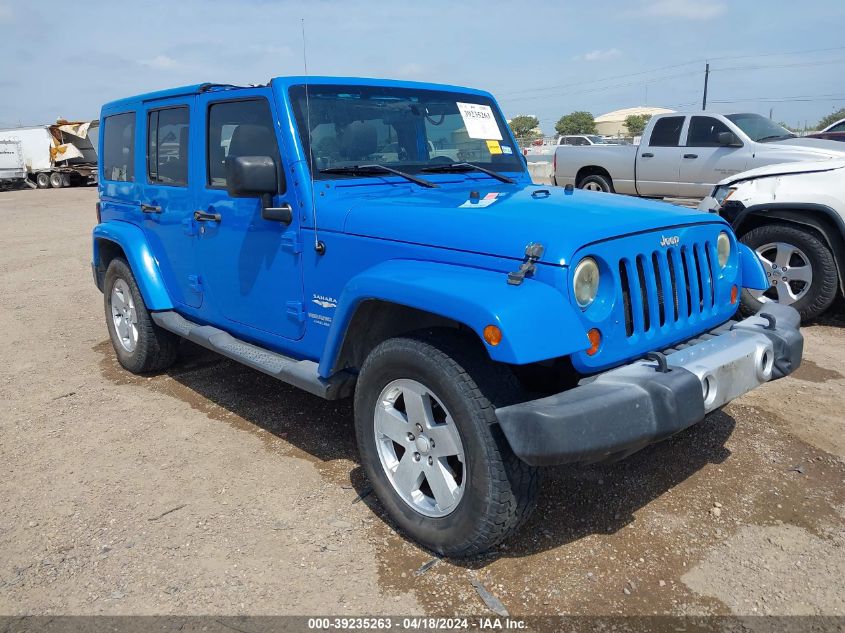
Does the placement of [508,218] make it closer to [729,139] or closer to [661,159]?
[729,139]

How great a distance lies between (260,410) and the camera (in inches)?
177

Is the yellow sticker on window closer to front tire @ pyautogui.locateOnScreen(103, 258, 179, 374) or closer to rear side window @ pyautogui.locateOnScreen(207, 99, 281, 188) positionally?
rear side window @ pyautogui.locateOnScreen(207, 99, 281, 188)

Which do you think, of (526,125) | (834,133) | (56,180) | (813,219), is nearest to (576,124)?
(526,125)

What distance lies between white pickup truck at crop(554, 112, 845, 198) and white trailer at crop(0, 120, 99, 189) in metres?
22.5

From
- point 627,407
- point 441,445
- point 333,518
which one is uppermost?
point 627,407

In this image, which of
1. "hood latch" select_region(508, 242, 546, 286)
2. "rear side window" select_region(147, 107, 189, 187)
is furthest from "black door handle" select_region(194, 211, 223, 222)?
"hood latch" select_region(508, 242, 546, 286)

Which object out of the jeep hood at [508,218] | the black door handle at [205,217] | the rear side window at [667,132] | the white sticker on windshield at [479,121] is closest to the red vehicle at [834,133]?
the rear side window at [667,132]

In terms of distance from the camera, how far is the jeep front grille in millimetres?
2760

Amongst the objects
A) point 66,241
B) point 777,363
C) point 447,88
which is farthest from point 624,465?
point 66,241

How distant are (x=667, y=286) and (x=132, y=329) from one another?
390cm

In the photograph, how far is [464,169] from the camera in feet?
13.0

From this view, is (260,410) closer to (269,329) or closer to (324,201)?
(269,329)

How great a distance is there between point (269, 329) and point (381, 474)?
118 cm

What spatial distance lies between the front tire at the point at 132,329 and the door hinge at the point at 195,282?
0.68 m
